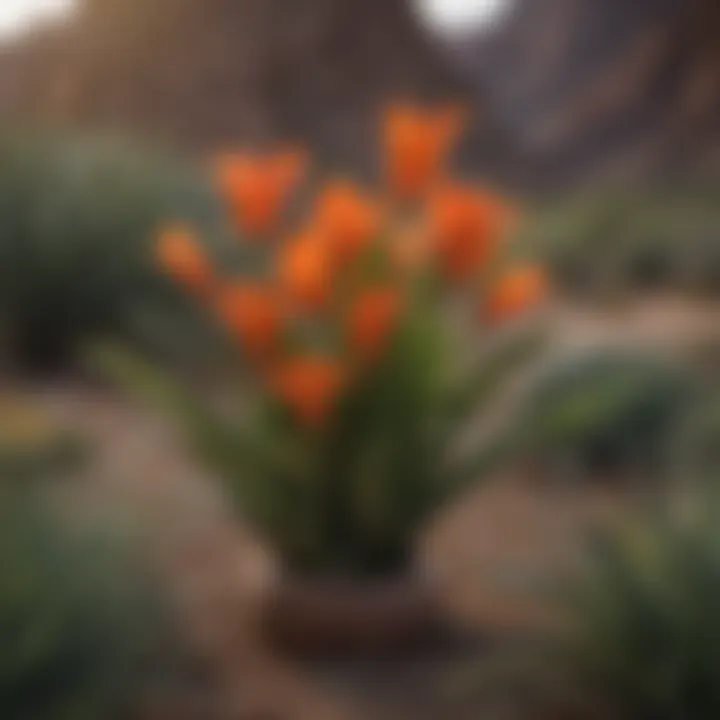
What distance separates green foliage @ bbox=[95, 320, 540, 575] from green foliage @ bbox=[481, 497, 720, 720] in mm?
312

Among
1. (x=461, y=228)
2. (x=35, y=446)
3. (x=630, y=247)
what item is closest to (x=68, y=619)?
(x=461, y=228)

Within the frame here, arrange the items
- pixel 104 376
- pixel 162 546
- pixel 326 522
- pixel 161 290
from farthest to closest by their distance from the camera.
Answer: pixel 161 290 → pixel 104 376 → pixel 162 546 → pixel 326 522

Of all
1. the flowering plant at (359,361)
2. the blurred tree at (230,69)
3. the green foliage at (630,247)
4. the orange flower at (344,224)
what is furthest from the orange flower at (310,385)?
the blurred tree at (230,69)

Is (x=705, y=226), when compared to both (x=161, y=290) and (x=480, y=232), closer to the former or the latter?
(x=161, y=290)

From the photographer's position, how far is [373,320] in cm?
174

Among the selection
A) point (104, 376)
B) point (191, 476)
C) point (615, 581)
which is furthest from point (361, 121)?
point (615, 581)

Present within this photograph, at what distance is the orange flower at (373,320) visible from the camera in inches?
68.2

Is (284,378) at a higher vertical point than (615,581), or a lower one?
higher

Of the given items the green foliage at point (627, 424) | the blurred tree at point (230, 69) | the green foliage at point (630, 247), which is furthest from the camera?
the blurred tree at point (230, 69)

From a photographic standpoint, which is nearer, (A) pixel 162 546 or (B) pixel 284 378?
(B) pixel 284 378

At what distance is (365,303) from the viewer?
1.73 metres

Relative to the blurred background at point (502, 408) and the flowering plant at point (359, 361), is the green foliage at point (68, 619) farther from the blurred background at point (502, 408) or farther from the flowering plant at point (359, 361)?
the flowering plant at point (359, 361)

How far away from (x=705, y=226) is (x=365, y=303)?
309 cm

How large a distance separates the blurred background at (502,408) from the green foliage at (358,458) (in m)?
0.10
